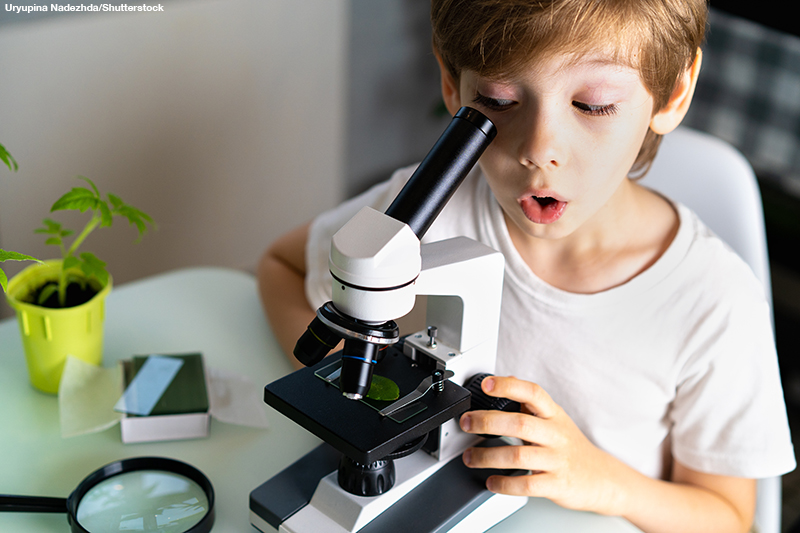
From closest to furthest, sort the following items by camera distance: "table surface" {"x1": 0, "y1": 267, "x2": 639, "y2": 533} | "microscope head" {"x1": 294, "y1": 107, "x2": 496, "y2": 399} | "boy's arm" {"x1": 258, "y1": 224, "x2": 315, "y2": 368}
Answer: "microscope head" {"x1": 294, "y1": 107, "x2": 496, "y2": 399}
"table surface" {"x1": 0, "y1": 267, "x2": 639, "y2": 533}
"boy's arm" {"x1": 258, "y1": 224, "x2": 315, "y2": 368}

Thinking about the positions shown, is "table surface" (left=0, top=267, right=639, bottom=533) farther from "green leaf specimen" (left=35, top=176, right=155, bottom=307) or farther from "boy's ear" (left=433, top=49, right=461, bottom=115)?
"boy's ear" (left=433, top=49, right=461, bottom=115)

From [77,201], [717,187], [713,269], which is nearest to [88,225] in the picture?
[77,201]

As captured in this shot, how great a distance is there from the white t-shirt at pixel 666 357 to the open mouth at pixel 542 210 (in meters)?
0.19

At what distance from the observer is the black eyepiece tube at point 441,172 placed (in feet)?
1.97

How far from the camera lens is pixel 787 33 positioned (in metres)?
1.48

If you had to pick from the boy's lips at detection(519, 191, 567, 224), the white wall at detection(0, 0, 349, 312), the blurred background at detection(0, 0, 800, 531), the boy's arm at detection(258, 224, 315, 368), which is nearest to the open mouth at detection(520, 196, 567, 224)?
the boy's lips at detection(519, 191, 567, 224)

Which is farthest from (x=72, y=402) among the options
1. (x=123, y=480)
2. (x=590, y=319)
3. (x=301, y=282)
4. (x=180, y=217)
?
(x=180, y=217)

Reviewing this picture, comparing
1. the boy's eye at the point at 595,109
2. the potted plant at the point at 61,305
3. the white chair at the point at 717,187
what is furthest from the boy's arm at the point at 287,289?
the white chair at the point at 717,187

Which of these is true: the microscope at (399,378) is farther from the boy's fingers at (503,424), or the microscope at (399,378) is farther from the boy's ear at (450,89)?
the boy's ear at (450,89)

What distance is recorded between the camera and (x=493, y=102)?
0.76 m

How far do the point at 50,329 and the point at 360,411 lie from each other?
46cm

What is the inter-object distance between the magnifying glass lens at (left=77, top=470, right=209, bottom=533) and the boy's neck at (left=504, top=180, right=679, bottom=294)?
0.53m

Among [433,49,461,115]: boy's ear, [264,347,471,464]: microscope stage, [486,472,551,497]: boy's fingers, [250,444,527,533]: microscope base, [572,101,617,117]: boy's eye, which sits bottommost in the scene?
[250,444,527,533]: microscope base

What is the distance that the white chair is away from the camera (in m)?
1.16
